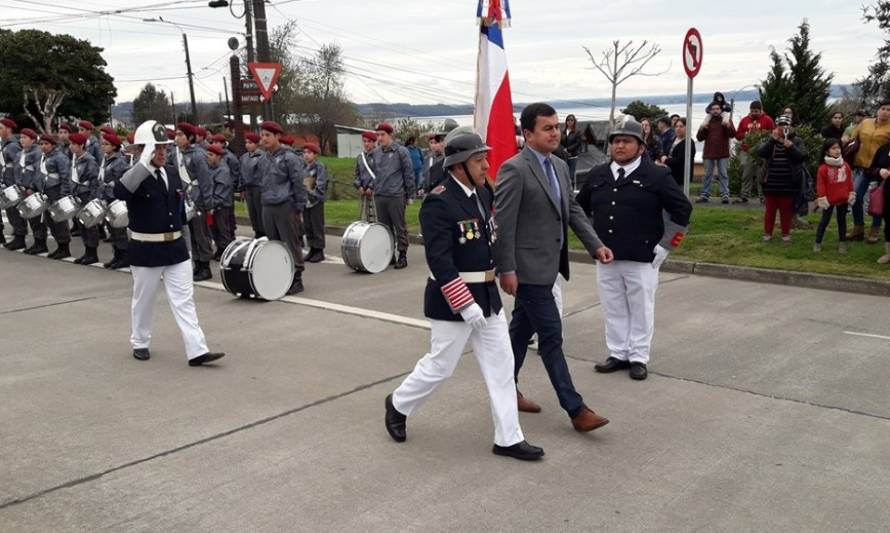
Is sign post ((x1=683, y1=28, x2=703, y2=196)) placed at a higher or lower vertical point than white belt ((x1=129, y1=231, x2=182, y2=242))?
higher

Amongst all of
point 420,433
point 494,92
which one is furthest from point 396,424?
point 494,92

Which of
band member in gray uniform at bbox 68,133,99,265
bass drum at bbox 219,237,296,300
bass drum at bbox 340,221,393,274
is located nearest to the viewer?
bass drum at bbox 219,237,296,300

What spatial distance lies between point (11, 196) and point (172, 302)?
29.5ft

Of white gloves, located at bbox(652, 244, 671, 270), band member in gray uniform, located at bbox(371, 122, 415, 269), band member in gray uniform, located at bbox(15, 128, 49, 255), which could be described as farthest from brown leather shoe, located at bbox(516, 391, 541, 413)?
band member in gray uniform, located at bbox(15, 128, 49, 255)

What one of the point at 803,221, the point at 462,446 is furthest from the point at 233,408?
the point at 803,221

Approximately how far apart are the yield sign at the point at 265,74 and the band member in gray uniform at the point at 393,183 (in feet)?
16.4

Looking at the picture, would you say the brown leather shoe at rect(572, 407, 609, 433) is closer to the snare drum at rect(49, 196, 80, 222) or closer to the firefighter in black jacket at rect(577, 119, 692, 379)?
the firefighter in black jacket at rect(577, 119, 692, 379)

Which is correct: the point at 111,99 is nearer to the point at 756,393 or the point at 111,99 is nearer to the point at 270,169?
the point at 270,169

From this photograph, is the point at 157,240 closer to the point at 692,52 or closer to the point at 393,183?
the point at 393,183

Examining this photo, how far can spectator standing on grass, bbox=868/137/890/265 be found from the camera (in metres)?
10.6

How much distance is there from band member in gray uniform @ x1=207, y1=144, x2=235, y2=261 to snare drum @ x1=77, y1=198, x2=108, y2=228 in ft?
5.43

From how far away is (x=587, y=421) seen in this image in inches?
208

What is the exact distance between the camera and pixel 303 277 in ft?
38.4

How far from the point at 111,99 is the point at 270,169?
2473 inches
